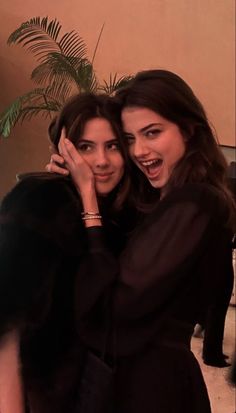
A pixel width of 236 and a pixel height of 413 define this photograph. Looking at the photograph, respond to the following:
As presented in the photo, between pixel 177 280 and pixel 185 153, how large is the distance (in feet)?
1.24

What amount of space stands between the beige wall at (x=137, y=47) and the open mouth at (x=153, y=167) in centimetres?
184

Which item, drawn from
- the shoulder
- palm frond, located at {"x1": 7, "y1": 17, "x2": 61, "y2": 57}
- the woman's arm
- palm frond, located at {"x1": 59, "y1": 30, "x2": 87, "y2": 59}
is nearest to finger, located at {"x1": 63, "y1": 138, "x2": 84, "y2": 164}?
the shoulder

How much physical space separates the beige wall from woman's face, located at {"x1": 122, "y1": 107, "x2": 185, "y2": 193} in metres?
1.85

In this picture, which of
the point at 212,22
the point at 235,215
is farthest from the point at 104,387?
the point at 212,22

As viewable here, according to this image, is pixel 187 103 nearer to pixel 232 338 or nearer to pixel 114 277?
pixel 114 277

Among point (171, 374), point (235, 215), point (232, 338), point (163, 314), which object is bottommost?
point (232, 338)

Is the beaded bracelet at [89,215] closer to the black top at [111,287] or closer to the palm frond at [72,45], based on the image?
the black top at [111,287]

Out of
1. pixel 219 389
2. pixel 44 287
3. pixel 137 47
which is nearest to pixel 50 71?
pixel 137 47

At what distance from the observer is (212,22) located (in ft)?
13.5

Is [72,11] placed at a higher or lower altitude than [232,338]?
higher

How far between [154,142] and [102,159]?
0.17 meters

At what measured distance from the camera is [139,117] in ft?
3.92

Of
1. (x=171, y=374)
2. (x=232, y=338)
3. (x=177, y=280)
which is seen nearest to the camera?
(x=177, y=280)

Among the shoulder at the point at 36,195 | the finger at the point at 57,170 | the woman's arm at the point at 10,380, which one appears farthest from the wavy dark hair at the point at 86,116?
the woman's arm at the point at 10,380
